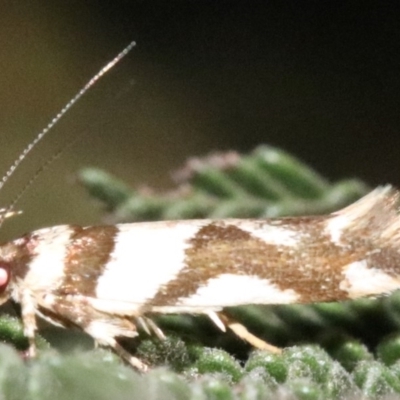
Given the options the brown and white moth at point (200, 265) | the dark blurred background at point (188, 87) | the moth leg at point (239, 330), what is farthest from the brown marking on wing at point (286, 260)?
the dark blurred background at point (188, 87)

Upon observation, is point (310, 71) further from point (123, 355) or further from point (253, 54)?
point (123, 355)

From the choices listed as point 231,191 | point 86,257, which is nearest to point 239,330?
point 86,257

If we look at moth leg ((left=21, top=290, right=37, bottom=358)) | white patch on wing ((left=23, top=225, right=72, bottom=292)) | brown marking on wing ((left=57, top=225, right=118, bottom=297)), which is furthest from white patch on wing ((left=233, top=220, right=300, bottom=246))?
moth leg ((left=21, top=290, right=37, bottom=358))

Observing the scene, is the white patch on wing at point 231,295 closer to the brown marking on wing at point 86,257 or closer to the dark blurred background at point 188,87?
the brown marking on wing at point 86,257

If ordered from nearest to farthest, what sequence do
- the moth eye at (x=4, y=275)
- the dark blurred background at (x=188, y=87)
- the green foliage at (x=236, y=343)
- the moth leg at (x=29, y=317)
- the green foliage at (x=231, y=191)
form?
the green foliage at (x=236, y=343), the moth leg at (x=29, y=317), the moth eye at (x=4, y=275), the green foliage at (x=231, y=191), the dark blurred background at (x=188, y=87)

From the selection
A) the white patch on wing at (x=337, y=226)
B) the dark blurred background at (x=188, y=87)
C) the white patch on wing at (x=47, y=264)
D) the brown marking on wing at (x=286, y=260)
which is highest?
the dark blurred background at (x=188, y=87)

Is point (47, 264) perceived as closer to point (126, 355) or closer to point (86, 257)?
point (86, 257)

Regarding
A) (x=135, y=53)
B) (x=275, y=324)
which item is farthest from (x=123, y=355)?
(x=135, y=53)
